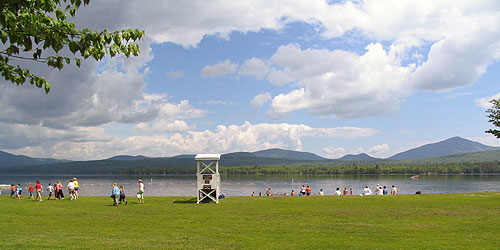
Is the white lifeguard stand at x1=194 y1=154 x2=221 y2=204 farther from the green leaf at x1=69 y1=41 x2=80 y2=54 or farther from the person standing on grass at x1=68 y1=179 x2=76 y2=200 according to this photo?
the green leaf at x1=69 y1=41 x2=80 y2=54

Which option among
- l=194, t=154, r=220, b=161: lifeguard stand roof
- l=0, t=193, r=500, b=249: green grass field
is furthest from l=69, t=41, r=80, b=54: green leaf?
l=194, t=154, r=220, b=161: lifeguard stand roof

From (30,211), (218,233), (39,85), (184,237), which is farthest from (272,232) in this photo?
(30,211)

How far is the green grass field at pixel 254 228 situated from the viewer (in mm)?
16094

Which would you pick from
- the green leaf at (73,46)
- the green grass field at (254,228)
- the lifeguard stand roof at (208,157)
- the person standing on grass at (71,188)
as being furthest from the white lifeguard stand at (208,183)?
the green leaf at (73,46)

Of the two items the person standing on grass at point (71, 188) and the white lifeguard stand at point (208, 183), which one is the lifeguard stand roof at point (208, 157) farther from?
the person standing on grass at point (71, 188)

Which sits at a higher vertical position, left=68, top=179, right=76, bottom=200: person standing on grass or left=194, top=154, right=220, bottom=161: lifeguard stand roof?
left=194, top=154, right=220, bottom=161: lifeguard stand roof

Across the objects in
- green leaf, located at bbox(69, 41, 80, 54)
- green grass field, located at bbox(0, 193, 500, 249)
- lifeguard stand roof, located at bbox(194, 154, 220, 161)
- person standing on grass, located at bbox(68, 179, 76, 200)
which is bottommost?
green grass field, located at bbox(0, 193, 500, 249)

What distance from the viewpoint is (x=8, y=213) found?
27.1 m

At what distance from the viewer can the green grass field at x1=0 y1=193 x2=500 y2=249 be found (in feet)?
52.8

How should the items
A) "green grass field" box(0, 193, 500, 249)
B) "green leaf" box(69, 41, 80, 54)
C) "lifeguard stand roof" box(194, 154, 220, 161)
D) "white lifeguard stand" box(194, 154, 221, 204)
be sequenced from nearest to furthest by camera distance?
"green leaf" box(69, 41, 80, 54)
"green grass field" box(0, 193, 500, 249)
"lifeguard stand roof" box(194, 154, 220, 161)
"white lifeguard stand" box(194, 154, 221, 204)

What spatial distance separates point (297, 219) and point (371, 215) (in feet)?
15.8

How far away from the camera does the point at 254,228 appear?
802 inches

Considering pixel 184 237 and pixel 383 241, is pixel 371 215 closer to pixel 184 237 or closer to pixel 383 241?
pixel 383 241

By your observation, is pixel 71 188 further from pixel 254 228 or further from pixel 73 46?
pixel 73 46
